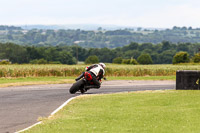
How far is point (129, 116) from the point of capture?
44.2ft

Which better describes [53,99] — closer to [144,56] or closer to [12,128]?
[12,128]

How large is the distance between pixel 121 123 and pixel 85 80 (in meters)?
10.2

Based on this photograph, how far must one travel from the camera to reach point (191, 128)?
11234mm

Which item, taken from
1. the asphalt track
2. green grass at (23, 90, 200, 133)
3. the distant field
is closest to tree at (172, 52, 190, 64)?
the distant field

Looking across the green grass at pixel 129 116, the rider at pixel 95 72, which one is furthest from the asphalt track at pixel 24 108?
the rider at pixel 95 72

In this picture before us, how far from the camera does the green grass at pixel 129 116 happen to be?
11.4 m

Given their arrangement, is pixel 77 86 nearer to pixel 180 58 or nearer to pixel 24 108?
pixel 24 108

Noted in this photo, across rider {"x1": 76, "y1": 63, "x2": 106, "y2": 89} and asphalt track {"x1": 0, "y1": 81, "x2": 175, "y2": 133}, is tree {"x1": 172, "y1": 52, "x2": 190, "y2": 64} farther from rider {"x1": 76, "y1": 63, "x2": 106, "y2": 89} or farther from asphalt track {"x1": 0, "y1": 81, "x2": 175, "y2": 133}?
asphalt track {"x1": 0, "y1": 81, "x2": 175, "y2": 133}

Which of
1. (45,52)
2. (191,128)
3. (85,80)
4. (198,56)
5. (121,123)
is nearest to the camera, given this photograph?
(191,128)

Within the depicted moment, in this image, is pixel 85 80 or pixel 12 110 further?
pixel 85 80

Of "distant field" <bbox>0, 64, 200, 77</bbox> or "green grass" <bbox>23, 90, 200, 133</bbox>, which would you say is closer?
"green grass" <bbox>23, 90, 200, 133</bbox>

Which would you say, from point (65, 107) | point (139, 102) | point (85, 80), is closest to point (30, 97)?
point (85, 80)

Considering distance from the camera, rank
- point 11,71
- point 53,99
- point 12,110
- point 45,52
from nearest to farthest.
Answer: point 12,110
point 53,99
point 11,71
point 45,52

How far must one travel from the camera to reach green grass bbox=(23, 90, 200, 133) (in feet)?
37.5
